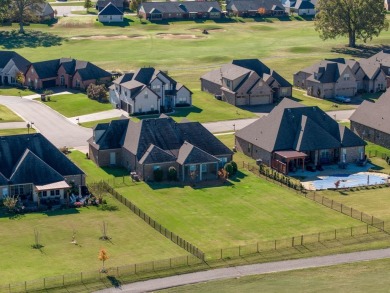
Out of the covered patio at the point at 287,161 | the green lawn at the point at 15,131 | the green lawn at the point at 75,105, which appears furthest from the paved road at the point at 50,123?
the covered patio at the point at 287,161

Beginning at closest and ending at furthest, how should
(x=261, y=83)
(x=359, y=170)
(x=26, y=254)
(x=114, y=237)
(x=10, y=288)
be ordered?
(x=10, y=288) → (x=26, y=254) → (x=114, y=237) → (x=359, y=170) → (x=261, y=83)

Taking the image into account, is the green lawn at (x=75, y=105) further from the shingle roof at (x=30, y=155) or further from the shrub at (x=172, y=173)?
the shingle roof at (x=30, y=155)

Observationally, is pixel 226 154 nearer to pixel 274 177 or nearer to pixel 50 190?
pixel 274 177

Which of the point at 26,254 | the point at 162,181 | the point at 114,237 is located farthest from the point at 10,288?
the point at 162,181

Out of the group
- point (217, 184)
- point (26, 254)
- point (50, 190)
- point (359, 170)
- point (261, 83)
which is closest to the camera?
point (26, 254)

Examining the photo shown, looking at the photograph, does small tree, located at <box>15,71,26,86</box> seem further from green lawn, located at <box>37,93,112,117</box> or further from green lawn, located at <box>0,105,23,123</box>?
green lawn, located at <box>0,105,23,123</box>

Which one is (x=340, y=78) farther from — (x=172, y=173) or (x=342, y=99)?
(x=172, y=173)

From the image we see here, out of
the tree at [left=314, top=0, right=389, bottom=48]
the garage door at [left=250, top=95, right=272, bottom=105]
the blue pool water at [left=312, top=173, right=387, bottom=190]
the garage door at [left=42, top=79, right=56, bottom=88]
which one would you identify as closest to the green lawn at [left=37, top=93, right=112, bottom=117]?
the garage door at [left=42, top=79, right=56, bottom=88]

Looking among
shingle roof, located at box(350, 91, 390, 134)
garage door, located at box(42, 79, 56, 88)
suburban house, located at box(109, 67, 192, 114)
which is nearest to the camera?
shingle roof, located at box(350, 91, 390, 134)
